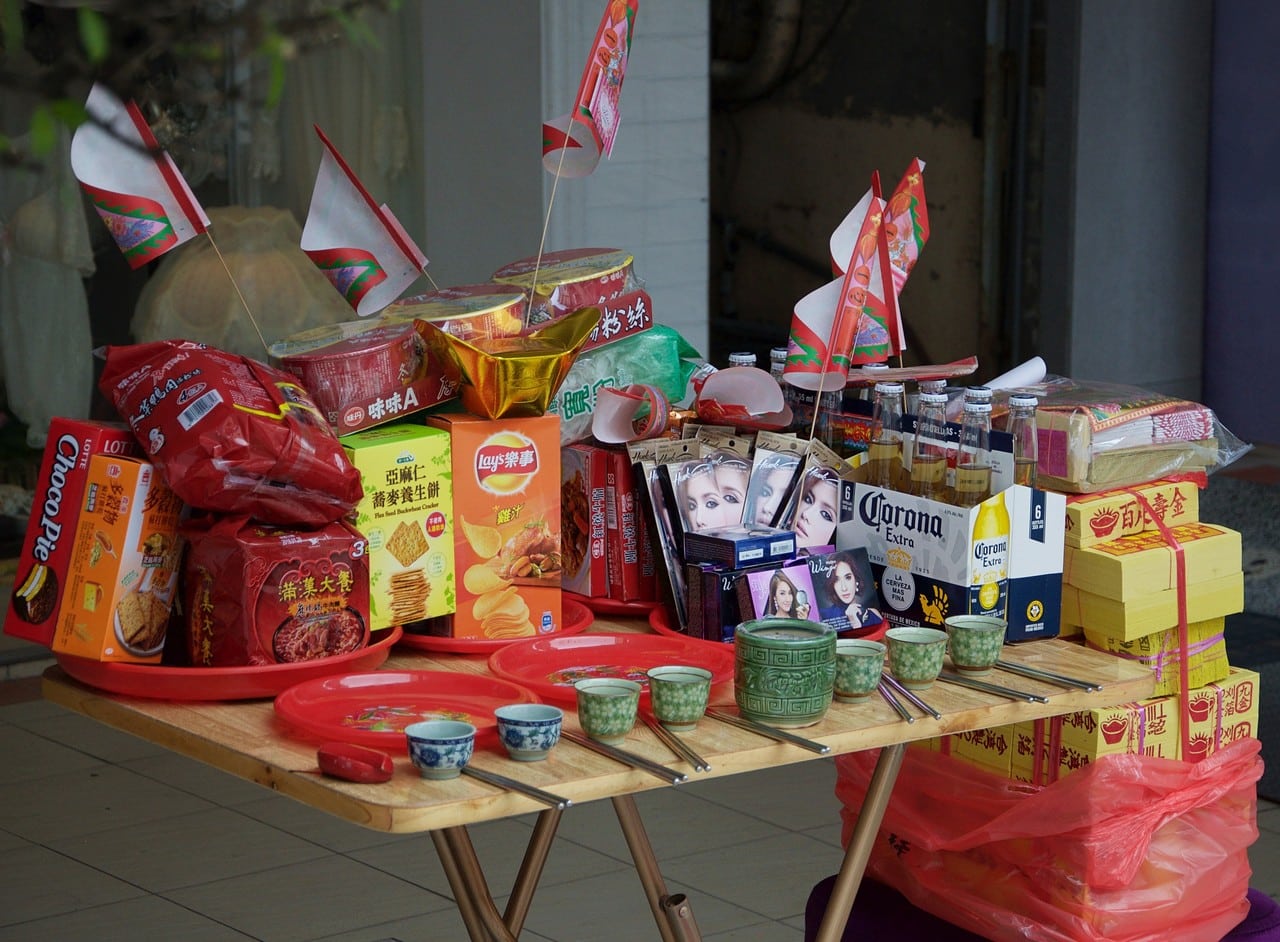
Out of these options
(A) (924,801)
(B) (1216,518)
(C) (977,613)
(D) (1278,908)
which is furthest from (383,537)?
(B) (1216,518)

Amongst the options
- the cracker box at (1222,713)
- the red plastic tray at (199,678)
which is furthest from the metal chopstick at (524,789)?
the cracker box at (1222,713)

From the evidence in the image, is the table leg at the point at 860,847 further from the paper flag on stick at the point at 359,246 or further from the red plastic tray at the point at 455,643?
the paper flag on stick at the point at 359,246

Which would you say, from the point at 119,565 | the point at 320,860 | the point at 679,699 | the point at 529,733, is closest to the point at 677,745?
the point at 679,699

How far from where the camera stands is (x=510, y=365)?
2.30m

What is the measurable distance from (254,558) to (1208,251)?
534 cm

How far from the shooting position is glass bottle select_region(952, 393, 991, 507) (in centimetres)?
245

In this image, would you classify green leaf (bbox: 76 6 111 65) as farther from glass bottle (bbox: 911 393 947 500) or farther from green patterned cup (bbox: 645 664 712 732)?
glass bottle (bbox: 911 393 947 500)

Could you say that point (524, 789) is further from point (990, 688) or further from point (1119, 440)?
point (1119, 440)

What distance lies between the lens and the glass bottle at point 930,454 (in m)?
2.51

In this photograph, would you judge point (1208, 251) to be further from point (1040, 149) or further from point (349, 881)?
point (349, 881)

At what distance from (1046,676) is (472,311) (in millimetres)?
915

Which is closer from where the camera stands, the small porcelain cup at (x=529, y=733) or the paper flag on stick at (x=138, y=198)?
the small porcelain cup at (x=529, y=733)

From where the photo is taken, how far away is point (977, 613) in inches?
95.2

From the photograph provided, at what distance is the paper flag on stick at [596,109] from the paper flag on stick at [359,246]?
0.27 m
